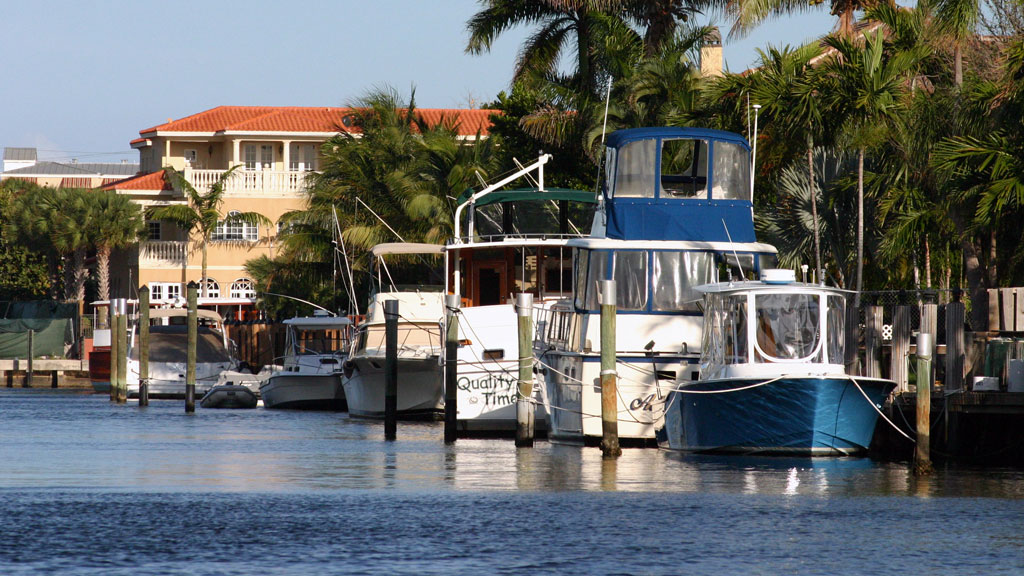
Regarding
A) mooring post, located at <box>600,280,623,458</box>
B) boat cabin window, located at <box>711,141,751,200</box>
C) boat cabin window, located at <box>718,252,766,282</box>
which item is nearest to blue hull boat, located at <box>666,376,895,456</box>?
mooring post, located at <box>600,280,623,458</box>

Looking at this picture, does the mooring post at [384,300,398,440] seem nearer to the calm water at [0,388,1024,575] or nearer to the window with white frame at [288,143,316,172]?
the calm water at [0,388,1024,575]

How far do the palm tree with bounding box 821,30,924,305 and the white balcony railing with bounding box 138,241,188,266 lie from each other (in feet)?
156

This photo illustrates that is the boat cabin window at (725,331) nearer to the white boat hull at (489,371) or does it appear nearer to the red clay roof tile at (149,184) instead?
the white boat hull at (489,371)

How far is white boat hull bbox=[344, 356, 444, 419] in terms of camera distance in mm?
36750

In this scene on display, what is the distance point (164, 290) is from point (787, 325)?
51.1 metres

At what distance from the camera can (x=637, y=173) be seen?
91.0 feet

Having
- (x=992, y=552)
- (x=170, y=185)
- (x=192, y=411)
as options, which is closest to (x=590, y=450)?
(x=992, y=552)

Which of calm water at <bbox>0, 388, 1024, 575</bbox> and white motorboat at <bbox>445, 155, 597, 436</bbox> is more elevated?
white motorboat at <bbox>445, 155, 597, 436</bbox>

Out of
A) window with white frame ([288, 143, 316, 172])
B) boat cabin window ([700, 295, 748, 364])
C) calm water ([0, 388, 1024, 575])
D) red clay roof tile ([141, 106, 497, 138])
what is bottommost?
calm water ([0, 388, 1024, 575])

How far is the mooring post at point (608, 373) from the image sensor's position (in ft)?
79.0

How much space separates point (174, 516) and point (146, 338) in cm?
2450

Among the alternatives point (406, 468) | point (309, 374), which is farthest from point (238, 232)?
point (406, 468)

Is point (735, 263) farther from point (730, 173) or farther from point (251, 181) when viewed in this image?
point (251, 181)

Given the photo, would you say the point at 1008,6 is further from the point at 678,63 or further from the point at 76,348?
the point at 76,348
